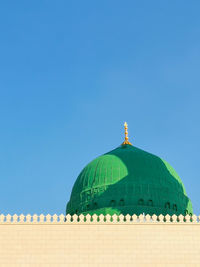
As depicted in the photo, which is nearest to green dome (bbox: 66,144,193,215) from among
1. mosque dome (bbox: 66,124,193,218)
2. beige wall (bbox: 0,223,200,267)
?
mosque dome (bbox: 66,124,193,218)

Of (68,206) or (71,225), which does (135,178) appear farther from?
(71,225)

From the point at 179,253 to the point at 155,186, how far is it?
6.31 m

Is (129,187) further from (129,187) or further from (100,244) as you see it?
(100,244)

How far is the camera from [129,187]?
20156 mm

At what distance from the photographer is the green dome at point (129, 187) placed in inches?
778

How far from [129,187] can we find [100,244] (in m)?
6.06

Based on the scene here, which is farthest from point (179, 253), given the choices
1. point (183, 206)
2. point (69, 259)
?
point (183, 206)

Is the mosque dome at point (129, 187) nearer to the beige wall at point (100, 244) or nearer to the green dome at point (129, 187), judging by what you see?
the green dome at point (129, 187)

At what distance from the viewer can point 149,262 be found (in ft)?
46.0

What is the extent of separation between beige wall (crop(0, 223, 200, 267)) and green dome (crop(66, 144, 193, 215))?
4576 millimetres

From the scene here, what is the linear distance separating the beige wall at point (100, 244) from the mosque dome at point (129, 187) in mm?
4503

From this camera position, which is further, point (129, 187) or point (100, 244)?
point (129, 187)

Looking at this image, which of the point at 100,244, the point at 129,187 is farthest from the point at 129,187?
the point at 100,244

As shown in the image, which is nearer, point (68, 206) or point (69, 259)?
point (69, 259)
